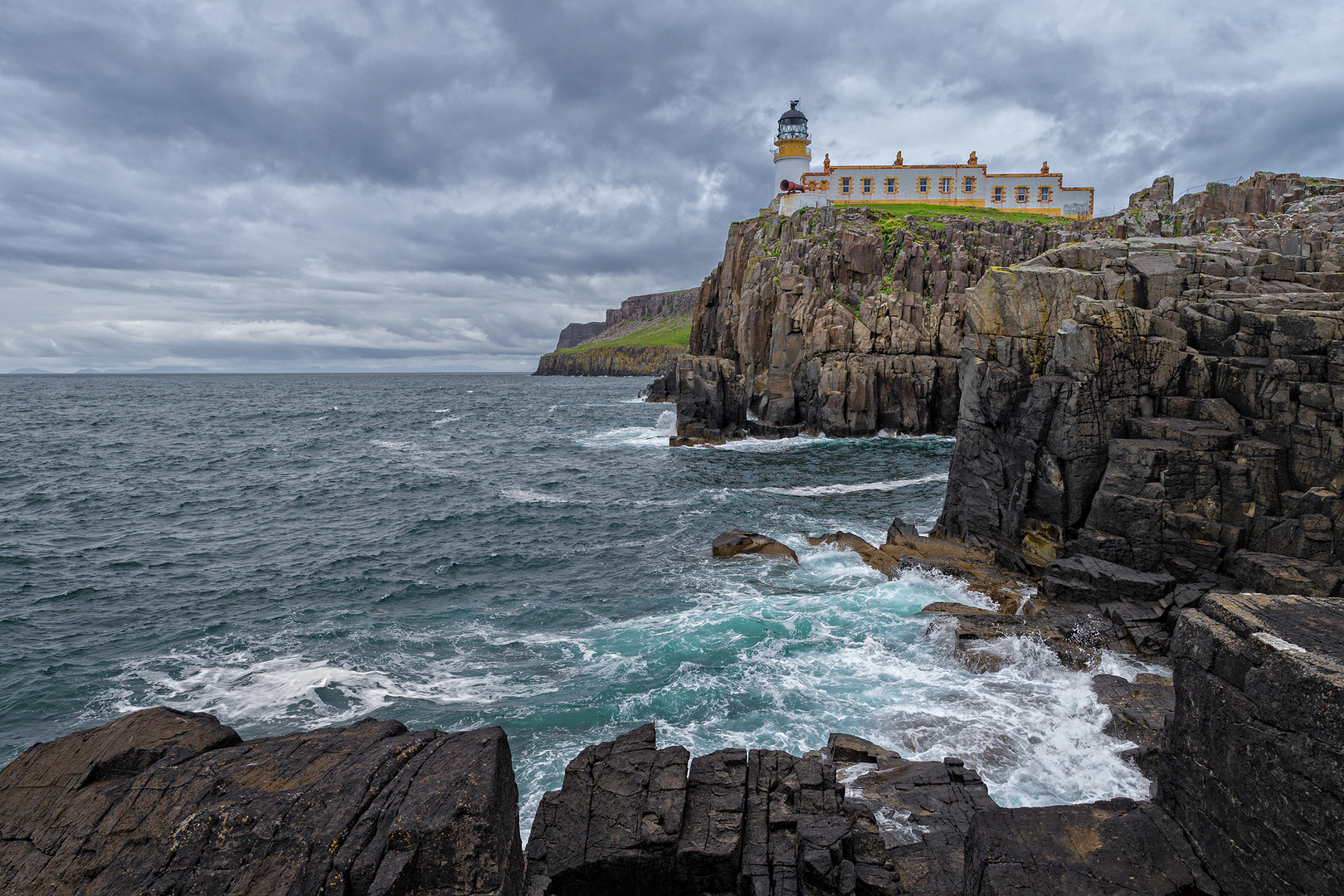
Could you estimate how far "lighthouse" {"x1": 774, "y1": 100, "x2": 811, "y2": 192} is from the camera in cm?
8844

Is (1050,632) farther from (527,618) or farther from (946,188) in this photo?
(946,188)

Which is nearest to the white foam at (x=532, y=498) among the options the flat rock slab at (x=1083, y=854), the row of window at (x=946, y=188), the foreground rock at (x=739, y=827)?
the foreground rock at (x=739, y=827)

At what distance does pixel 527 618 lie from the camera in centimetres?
2239

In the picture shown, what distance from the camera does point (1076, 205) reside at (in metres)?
82.9

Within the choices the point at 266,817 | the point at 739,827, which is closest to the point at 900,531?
the point at 739,827

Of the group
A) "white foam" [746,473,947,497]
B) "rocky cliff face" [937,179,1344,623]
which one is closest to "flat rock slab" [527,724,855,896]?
"rocky cliff face" [937,179,1344,623]

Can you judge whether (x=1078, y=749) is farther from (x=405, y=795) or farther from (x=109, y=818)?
(x=109, y=818)

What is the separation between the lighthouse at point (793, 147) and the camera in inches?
3482

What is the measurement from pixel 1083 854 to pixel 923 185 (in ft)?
307

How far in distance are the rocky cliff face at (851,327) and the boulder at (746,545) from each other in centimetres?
3131

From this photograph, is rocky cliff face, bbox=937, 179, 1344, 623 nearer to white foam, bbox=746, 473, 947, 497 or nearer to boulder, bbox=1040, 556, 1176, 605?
boulder, bbox=1040, 556, 1176, 605

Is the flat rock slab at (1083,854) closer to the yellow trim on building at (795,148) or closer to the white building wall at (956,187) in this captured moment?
the white building wall at (956,187)

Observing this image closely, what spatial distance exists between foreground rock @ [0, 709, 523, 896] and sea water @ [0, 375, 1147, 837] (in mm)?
5489

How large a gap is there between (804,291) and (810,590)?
47454mm
